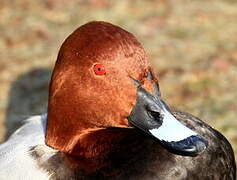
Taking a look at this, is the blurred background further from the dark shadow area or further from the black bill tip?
the black bill tip

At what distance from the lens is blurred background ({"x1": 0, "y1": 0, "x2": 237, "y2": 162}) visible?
16.8 feet

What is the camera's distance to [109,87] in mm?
2973

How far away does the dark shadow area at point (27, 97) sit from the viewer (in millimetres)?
5086

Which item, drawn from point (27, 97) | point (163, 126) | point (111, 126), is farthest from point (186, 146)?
point (27, 97)

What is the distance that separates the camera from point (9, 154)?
11.3 feet

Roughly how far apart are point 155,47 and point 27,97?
1.31 meters

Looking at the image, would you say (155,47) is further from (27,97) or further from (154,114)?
(154,114)

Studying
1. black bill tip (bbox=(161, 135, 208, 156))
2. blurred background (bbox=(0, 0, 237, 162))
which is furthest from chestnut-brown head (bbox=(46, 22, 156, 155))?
blurred background (bbox=(0, 0, 237, 162))

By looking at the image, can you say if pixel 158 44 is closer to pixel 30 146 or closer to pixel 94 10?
pixel 94 10

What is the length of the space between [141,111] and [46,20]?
3.71 m

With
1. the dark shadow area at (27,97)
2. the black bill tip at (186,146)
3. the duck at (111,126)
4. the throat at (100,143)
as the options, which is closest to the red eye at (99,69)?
the duck at (111,126)

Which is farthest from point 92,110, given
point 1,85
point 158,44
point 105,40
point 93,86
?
point 158,44

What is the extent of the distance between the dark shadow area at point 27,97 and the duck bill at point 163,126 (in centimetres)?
210

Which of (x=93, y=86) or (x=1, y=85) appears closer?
(x=93, y=86)
